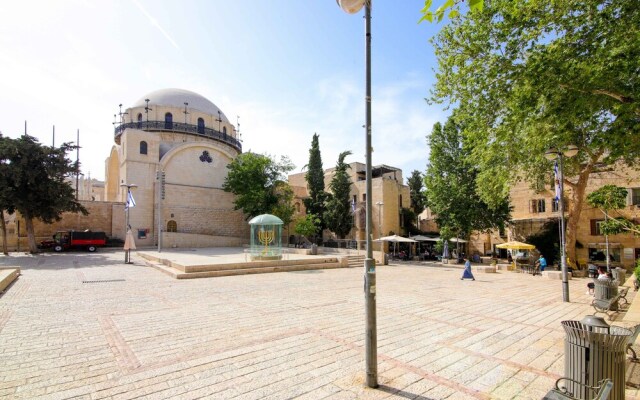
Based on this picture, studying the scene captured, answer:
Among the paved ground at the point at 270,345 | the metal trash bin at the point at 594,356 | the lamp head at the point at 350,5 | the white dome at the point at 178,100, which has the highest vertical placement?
the white dome at the point at 178,100

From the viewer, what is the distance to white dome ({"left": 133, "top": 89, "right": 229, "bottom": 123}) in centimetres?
4324

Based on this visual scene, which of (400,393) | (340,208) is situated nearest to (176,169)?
(340,208)

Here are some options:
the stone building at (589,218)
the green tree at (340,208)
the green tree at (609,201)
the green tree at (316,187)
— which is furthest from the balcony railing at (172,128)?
the green tree at (609,201)

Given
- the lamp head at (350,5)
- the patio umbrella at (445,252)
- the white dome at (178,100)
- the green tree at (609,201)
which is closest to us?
the lamp head at (350,5)

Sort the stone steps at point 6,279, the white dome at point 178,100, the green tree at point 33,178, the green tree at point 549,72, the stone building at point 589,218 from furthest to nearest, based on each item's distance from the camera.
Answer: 1. the white dome at point 178,100
2. the stone building at point 589,218
3. the green tree at point 33,178
4. the stone steps at point 6,279
5. the green tree at point 549,72

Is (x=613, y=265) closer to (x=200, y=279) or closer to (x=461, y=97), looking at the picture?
(x=461, y=97)

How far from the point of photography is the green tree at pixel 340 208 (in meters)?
38.9

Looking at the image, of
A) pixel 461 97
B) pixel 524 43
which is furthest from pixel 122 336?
pixel 524 43

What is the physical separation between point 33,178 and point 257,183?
19.0 m

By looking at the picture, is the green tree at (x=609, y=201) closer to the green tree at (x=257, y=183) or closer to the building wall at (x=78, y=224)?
the green tree at (x=257, y=183)

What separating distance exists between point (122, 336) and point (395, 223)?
119 feet

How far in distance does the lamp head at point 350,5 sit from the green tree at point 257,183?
108 ft

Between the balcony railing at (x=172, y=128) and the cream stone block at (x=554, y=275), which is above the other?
the balcony railing at (x=172, y=128)

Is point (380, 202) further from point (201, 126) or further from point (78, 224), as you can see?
point (78, 224)
